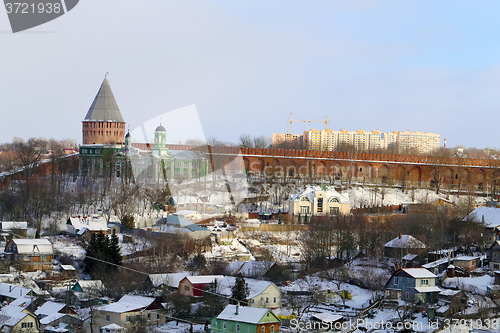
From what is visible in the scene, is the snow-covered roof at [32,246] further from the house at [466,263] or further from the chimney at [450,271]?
the house at [466,263]

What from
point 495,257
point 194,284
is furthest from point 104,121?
point 495,257

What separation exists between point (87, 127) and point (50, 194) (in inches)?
432

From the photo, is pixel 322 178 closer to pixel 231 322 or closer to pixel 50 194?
pixel 50 194

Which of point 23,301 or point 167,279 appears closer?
point 23,301

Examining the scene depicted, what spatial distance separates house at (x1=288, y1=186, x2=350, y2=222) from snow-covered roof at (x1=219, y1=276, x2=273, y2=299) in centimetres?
1037

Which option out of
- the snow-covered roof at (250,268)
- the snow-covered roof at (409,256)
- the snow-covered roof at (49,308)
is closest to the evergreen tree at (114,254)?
the snow-covered roof at (250,268)

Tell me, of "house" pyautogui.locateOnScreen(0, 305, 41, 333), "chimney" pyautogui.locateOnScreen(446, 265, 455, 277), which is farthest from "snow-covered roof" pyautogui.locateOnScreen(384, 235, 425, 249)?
"house" pyautogui.locateOnScreen(0, 305, 41, 333)

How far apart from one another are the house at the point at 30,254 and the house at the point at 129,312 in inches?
197

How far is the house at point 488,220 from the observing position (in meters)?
23.2

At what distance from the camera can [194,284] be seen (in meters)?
17.5

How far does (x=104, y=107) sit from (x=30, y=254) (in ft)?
61.3

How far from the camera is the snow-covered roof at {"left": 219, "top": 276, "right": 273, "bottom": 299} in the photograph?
16.9 m
